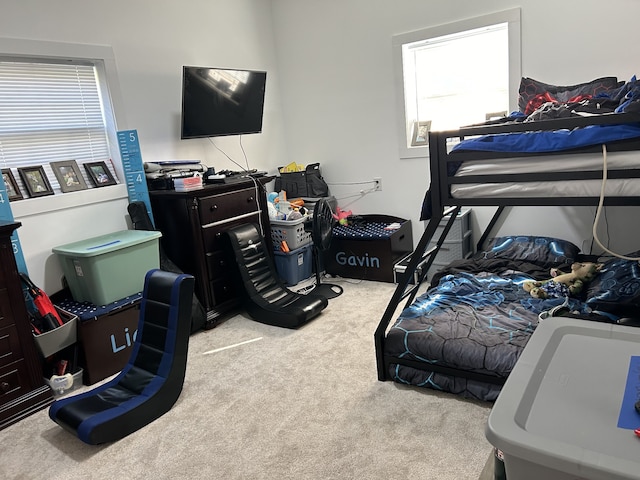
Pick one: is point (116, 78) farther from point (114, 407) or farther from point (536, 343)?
point (536, 343)

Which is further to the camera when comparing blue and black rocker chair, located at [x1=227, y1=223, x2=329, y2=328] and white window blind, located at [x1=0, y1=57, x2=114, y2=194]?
blue and black rocker chair, located at [x1=227, y1=223, x2=329, y2=328]

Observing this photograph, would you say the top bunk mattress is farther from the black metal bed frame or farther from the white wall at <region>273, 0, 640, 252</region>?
the white wall at <region>273, 0, 640, 252</region>

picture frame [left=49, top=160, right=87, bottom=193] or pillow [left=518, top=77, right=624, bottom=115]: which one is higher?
pillow [left=518, top=77, right=624, bottom=115]

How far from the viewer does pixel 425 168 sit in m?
3.96

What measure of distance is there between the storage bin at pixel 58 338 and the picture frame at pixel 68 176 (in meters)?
0.88

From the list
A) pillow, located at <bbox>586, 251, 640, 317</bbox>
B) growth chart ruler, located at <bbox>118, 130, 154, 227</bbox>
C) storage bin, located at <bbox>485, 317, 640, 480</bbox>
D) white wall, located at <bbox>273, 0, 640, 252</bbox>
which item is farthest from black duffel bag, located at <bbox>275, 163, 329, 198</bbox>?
storage bin, located at <bbox>485, 317, 640, 480</bbox>

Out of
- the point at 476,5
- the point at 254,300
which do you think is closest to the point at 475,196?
the point at 254,300

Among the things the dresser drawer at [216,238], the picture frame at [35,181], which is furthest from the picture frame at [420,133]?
the picture frame at [35,181]

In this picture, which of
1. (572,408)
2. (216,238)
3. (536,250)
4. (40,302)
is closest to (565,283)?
(536,250)

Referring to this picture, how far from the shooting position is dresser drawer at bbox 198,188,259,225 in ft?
10.5

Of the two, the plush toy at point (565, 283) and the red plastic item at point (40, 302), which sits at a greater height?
the red plastic item at point (40, 302)

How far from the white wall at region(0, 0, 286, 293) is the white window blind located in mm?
173

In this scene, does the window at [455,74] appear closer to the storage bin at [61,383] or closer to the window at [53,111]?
the window at [53,111]

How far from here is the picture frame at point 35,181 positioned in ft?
9.27
